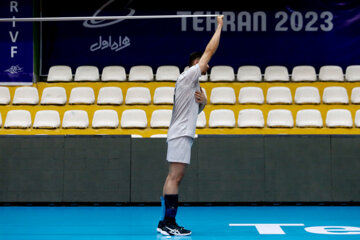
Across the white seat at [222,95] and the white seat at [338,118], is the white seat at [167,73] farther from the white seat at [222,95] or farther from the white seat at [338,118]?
the white seat at [338,118]

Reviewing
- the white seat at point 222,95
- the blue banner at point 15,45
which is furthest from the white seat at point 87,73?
the white seat at point 222,95

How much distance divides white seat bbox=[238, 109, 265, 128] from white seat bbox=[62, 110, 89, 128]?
286 centimetres

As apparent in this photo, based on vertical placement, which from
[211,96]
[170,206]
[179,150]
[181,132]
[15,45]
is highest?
[15,45]

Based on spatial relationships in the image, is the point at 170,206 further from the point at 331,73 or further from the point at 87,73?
the point at 331,73

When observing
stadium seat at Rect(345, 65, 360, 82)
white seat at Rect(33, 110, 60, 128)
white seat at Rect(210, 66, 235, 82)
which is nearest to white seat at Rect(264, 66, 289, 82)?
white seat at Rect(210, 66, 235, 82)

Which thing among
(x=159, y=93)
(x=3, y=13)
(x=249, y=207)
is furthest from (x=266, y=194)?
(x=3, y=13)

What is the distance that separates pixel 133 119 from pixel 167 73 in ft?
6.30

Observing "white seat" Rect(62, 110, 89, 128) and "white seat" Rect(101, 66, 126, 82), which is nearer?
"white seat" Rect(62, 110, 89, 128)

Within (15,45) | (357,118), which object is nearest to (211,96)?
(357,118)

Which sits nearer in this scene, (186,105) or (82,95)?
(186,105)

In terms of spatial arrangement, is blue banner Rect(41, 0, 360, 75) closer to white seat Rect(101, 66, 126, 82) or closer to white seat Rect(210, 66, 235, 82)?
white seat Rect(101, 66, 126, 82)

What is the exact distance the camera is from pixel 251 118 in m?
9.91

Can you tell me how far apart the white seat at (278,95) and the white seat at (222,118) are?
108 centimetres

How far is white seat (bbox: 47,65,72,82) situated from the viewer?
37.7 ft
